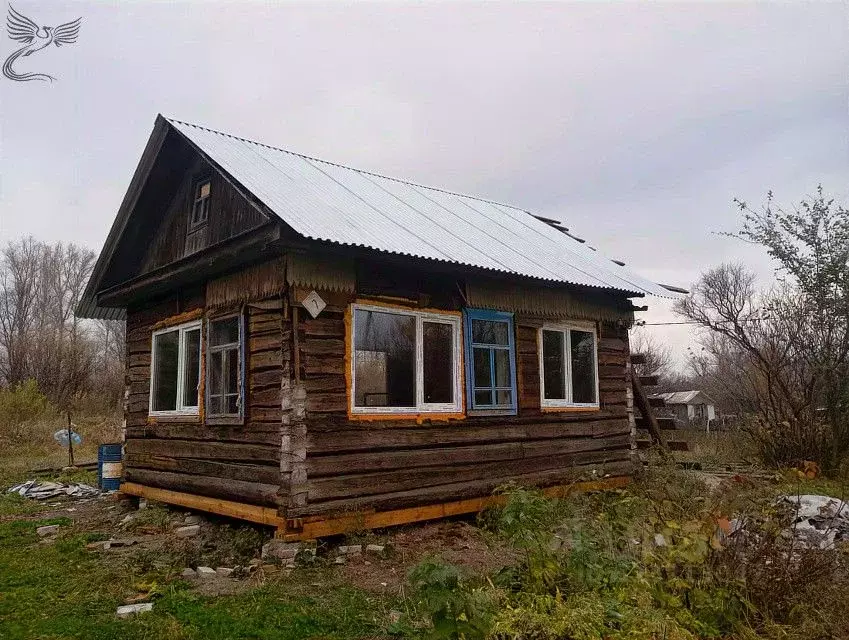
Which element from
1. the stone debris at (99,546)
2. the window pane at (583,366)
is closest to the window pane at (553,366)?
the window pane at (583,366)

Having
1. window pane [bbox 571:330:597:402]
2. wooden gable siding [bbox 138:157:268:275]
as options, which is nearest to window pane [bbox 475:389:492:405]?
window pane [bbox 571:330:597:402]

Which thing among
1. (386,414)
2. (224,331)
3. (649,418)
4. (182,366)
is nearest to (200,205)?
(224,331)

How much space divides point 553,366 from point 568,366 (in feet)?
1.09

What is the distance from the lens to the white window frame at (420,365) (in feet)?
26.7

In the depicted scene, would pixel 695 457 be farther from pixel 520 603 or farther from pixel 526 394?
pixel 520 603

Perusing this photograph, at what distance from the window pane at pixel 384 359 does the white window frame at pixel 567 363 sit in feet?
7.76

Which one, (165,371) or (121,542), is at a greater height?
(165,371)

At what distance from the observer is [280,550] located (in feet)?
23.6

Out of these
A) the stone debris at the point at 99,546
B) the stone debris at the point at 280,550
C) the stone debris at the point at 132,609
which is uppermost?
the stone debris at the point at 280,550

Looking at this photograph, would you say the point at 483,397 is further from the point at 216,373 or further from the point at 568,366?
the point at 216,373

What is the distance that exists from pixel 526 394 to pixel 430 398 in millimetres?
1728

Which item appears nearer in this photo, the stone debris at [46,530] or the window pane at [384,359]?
the window pane at [384,359]

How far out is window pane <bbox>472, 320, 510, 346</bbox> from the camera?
9406 millimetres

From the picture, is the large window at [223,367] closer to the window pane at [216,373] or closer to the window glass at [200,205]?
the window pane at [216,373]
